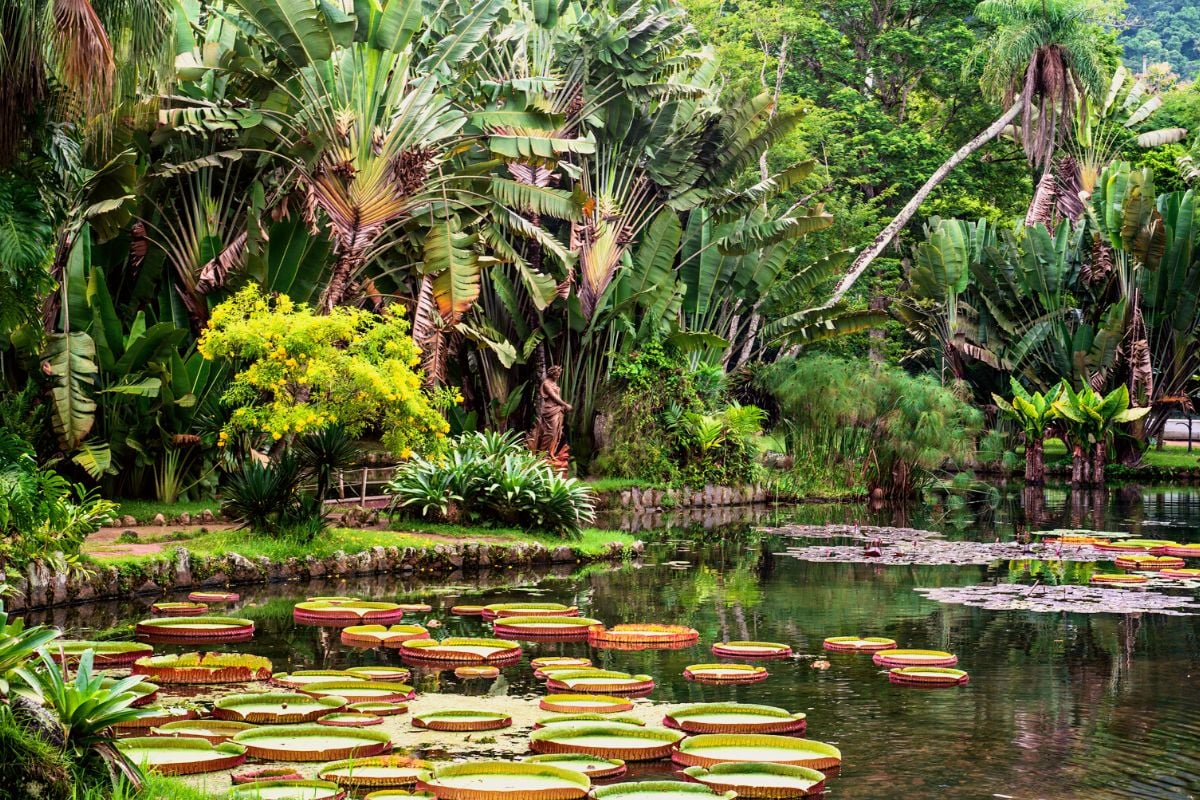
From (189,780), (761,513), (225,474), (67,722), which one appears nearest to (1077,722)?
(189,780)

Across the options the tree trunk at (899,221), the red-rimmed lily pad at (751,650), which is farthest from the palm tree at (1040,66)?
the red-rimmed lily pad at (751,650)

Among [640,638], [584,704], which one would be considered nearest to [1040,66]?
[640,638]

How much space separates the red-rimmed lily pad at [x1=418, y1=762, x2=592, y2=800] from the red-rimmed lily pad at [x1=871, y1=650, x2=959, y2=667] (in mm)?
4143

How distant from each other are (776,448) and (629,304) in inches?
286

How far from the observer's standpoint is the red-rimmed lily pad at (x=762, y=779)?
654cm

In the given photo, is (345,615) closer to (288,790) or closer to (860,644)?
(860,644)

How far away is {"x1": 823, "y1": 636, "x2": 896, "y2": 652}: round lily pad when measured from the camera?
10.7 meters

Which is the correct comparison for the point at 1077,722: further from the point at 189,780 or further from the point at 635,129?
the point at 635,129

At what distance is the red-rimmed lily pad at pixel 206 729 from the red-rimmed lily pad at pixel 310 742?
6.5 inches

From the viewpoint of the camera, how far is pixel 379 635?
34.9 ft

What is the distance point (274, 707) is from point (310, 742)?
33.4 inches

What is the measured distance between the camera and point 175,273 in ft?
61.8

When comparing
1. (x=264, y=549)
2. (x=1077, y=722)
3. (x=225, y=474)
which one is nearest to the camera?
(x=1077, y=722)

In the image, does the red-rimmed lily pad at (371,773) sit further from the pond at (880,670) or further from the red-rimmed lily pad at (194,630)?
the red-rimmed lily pad at (194,630)
